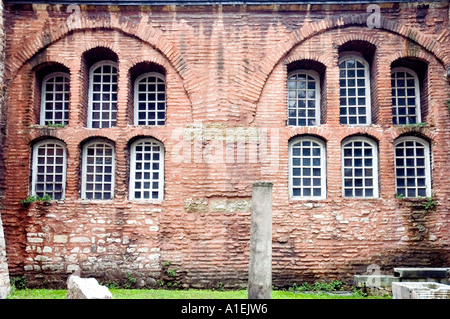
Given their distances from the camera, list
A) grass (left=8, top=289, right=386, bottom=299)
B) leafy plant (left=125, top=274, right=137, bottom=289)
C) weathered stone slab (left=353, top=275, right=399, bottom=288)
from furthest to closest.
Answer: leafy plant (left=125, top=274, right=137, bottom=289), weathered stone slab (left=353, top=275, right=399, bottom=288), grass (left=8, top=289, right=386, bottom=299)

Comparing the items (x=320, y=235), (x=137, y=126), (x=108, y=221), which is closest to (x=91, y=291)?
(x=108, y=221)

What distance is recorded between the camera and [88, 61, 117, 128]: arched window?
10.8 meters

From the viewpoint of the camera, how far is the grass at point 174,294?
28.8 ft

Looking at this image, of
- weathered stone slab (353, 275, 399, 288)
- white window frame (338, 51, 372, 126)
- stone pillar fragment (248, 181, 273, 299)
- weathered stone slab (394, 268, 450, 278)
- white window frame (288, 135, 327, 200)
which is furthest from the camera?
white window frame (338, 51, 372, 126)

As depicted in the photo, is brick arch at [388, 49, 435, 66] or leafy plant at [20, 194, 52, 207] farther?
brick arch at [388, 49, 435, 66]

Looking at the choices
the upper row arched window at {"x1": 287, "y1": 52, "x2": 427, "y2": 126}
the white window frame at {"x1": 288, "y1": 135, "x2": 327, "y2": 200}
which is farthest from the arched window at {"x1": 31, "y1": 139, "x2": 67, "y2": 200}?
the upper row arched window at {"x1": 287, "y1": 52, "x2": 427, "y2": 126}

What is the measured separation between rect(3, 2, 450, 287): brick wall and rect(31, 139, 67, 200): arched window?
26 centimetres

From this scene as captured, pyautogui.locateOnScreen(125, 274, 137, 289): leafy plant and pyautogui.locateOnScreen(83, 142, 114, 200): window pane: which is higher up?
pyautogui.locateOnScreen(83, 142, 114, 200): window pane

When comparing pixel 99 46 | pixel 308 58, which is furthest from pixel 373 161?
pixel 99 46

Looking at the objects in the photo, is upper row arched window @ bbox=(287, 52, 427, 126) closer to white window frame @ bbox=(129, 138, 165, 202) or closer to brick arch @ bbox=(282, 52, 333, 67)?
brick arch @ bbox=(282, 52, 333, 67)

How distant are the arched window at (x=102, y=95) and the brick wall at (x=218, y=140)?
1.05 feet

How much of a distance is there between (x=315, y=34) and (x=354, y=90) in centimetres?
172

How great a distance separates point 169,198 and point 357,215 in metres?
4.35

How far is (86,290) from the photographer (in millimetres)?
7242
